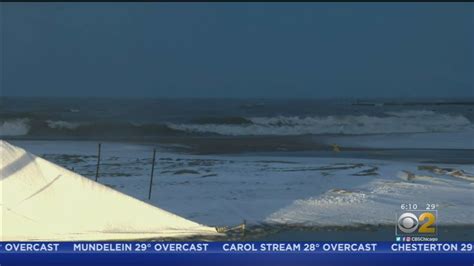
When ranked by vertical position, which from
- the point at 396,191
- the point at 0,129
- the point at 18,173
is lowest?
the point at 18,173

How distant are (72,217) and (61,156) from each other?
13.2 m

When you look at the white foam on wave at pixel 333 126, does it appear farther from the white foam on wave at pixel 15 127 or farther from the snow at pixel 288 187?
the snow at pixel 288 187

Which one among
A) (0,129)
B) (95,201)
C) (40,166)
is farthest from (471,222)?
(0,129)

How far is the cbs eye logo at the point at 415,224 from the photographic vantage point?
20.2ft

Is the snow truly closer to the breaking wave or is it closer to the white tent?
the white tent

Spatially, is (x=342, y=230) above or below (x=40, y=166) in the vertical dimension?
below

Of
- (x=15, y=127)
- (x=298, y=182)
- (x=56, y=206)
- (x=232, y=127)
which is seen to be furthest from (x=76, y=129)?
(x=56, y=206)

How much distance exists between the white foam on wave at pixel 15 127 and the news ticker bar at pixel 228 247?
3537 centimetres

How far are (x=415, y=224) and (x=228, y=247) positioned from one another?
9.02 ft

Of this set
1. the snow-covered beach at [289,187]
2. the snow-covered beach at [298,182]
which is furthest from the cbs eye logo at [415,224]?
the snow-covered beach at [289,187]

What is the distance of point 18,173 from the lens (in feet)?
22.9

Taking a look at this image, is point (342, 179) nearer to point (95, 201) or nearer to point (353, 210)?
point (353, 210)

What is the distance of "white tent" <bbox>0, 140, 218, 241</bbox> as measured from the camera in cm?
692

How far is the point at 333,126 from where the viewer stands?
146 feet
